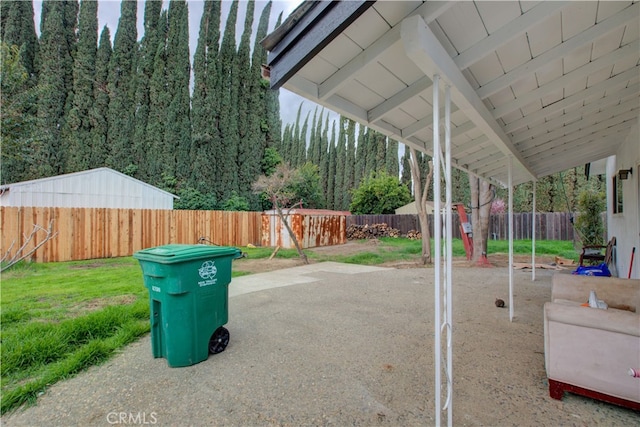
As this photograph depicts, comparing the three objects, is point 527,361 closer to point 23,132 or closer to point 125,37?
point 23,132

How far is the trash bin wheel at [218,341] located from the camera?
2689 millimetres

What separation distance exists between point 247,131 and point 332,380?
2254 cm

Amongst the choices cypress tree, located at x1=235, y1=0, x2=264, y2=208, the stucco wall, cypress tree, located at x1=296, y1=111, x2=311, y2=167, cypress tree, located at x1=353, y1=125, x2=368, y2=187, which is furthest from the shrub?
cypress tree, located at x1=296, y1=111, x2=311, y2=167

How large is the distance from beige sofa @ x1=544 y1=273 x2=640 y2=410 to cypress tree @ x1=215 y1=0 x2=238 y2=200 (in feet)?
70.1

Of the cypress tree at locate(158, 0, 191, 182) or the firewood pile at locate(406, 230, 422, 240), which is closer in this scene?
the firewood pile at locate(406, 230, 422, 240)

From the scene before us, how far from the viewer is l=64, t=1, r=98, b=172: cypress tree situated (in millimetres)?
18016

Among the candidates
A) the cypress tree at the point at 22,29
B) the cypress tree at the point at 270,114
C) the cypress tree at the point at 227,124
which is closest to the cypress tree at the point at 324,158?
the cypress tree at the point at 270,114

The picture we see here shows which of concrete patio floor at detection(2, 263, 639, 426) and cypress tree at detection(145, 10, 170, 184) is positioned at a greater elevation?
cypress tree at detection(145, 10, 170, 184)

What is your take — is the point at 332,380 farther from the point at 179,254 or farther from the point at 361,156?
the point at 361,156

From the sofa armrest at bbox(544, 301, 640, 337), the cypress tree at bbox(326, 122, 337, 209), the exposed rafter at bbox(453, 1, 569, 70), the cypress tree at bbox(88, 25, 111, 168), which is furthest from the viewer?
the cypress tree at bbox(326, 122, 337, 209)

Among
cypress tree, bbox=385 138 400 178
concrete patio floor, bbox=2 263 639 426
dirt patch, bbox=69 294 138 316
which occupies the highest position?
cypress tree, bbox=385 138 400 178

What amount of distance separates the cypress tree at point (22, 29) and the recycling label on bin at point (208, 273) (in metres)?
23.3

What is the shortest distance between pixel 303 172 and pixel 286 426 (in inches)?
932

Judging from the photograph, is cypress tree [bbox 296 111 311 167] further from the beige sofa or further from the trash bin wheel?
the beige sofa
